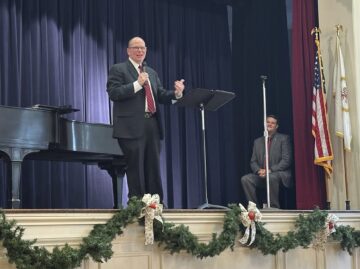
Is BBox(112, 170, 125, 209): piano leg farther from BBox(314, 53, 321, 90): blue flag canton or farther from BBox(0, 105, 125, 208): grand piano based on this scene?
BBox(314, 53, 321, 90): blue flag canton

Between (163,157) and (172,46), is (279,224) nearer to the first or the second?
(163,157)

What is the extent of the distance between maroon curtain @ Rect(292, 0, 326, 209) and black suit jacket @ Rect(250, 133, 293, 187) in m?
0.12

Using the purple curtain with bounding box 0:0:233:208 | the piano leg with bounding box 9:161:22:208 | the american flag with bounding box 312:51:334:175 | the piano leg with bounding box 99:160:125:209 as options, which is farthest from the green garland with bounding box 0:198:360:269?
the purple curtain with bounding box 0:0:233:208

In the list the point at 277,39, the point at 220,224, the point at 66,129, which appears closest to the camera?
the point at 220,224

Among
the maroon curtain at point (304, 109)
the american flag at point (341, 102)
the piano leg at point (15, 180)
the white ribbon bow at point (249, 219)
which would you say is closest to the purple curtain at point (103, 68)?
the piano leg at point (15, 180)

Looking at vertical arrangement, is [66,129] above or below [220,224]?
above

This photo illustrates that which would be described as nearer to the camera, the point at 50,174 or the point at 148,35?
the point at 50,174

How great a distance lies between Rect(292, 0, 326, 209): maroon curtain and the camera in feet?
23.9

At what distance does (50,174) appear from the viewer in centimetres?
782

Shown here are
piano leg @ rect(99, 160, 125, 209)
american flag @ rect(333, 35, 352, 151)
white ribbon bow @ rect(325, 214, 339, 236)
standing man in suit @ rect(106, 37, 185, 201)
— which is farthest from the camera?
piano leg @ rect(99, 160, 125, 209)

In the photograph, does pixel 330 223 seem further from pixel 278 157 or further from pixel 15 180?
pixel 15 180

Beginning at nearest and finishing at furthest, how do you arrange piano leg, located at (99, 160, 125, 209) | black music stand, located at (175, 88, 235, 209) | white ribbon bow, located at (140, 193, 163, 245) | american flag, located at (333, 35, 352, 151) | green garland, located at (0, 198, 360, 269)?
green garland, located at (0, 198, 360, 269) → white ribbon bow, located at (140, 193, 163, 245) → black music stand, located at (175, 88, 235, 209) → american flag, located at (333, 35, 352, 151) → piano leg, located at (99, 160, 125, 209)

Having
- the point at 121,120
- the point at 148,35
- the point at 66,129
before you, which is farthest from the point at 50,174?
the point at 121,120

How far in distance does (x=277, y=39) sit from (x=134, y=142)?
426 centimetres
